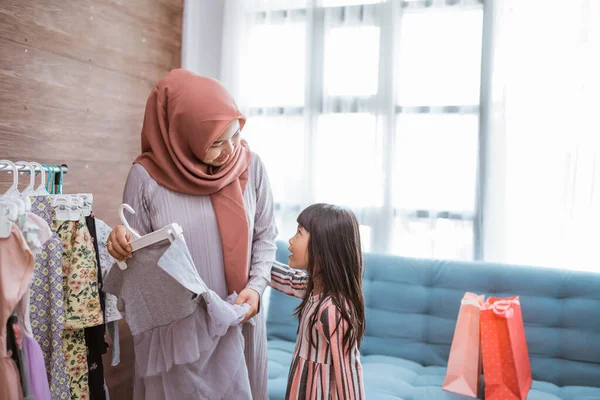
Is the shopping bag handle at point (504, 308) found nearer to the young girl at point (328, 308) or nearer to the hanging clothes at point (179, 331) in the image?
the young girl at point (328, 308)

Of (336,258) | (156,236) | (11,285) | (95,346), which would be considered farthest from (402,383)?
(11,285)

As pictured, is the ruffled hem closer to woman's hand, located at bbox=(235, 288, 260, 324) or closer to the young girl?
woman's hand, located at bbox=(235, 288, 260, 324)

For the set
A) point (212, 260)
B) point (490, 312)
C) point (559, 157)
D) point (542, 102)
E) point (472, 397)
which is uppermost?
point (542, 102)

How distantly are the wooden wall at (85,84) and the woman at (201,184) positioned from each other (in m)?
0.70

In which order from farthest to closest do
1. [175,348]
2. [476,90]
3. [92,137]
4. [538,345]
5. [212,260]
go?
[476,90]
[92,137]
[538,345]
[212,260]
[175,348]

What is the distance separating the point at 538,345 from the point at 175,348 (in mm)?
1507

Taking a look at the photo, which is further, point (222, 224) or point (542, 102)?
point (542, 102)

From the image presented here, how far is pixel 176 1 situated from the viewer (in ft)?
9.77

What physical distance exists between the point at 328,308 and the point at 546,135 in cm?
150

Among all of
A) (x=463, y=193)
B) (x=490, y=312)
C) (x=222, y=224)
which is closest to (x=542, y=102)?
(x=463, y=193)

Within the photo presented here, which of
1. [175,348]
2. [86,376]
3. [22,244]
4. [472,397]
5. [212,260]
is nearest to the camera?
[22,244]

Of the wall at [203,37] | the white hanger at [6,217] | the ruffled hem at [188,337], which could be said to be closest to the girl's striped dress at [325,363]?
the ruffled hem at [188,337]

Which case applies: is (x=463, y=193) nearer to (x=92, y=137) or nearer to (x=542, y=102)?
(x=542, y=102)

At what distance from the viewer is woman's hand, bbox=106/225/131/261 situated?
1401 mm
